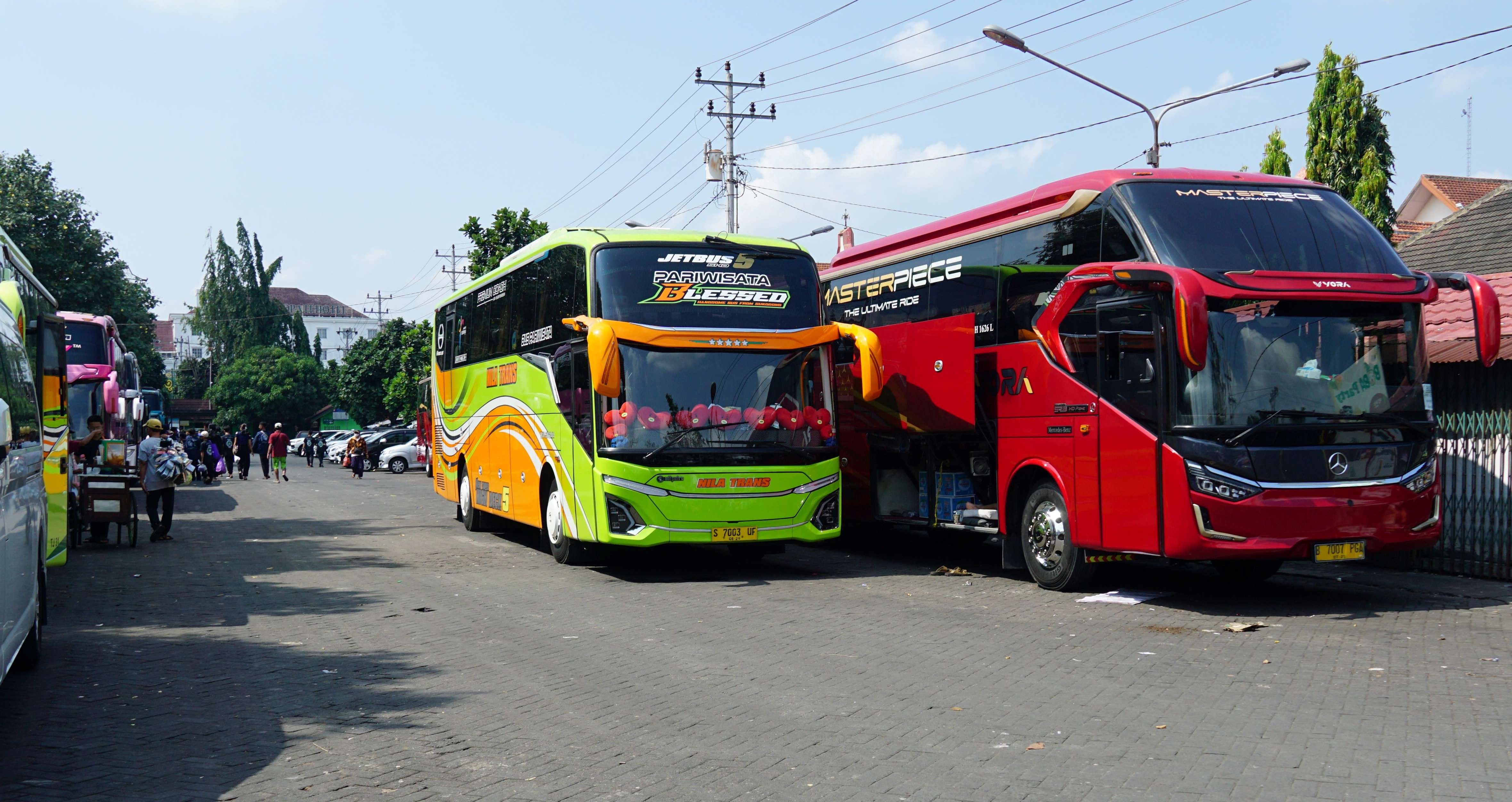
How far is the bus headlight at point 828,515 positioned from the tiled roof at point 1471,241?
9616 mm

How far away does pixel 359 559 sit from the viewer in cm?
1555

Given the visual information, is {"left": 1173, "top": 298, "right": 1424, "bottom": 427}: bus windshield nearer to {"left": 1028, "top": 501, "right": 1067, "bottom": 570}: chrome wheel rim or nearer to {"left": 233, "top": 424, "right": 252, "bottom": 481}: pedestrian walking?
{"left": 1028, "top": 501, "right": 1067, "bottom": 570}: chrome wheel rim

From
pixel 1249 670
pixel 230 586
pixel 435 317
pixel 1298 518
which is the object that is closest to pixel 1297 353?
pixel 1298 518

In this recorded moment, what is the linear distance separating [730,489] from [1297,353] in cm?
561

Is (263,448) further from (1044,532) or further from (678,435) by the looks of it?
(1044,532)

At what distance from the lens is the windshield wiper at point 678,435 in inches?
508

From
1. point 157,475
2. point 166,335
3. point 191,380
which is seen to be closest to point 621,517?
point 157,475

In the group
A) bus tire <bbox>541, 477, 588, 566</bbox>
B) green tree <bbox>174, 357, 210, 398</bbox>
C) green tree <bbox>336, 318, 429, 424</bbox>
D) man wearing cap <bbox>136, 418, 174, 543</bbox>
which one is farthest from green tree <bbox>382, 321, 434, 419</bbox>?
green tree <bbox>174, 357, 210, 398</bbox>

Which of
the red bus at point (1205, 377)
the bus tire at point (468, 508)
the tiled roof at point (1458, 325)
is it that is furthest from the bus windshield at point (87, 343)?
the tiled roof at point (1458, 325)

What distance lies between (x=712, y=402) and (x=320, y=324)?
155 m

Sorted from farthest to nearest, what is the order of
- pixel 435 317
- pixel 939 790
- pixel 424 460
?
pixel 424 460 → pixel 435 317 → pixel 939 790

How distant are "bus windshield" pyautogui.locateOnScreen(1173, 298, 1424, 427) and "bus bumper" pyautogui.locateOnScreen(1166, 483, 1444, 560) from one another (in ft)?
2.12

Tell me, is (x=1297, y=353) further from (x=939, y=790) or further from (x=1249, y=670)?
(x=939, y=790)

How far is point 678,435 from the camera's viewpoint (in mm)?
13023
